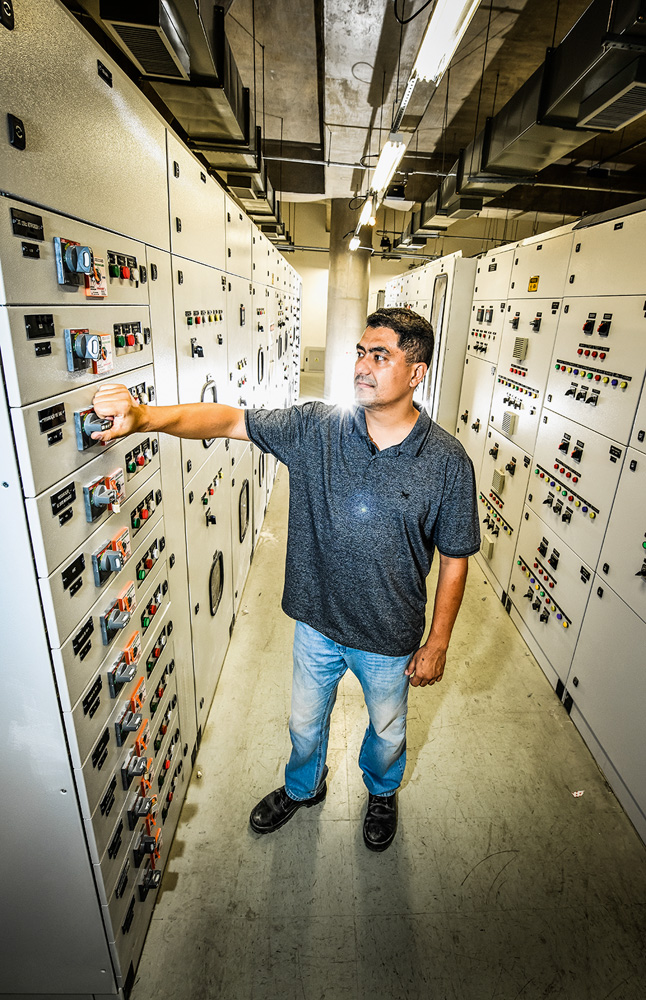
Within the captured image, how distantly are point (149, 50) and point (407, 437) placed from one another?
1.93 metres

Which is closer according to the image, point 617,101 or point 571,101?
point 617,101

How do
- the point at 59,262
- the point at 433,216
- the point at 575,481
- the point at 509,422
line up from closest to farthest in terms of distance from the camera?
the point at 59,262, the point at 575,481, the point at 509,422, the point at 433,216

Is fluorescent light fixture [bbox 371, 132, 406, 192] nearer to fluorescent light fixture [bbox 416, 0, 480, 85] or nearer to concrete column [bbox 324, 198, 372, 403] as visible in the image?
fluorescent light fixture [bbox 416, 0, 480, 85]

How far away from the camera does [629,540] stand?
2.44 metres

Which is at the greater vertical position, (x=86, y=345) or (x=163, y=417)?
(x=86, y=345)

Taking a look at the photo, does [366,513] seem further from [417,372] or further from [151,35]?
[151,35]

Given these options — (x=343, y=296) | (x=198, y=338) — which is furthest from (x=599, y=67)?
(x=343, y=296)

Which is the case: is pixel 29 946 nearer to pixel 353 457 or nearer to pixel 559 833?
pixel 353 457

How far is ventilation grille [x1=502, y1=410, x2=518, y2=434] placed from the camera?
3922 millimetres

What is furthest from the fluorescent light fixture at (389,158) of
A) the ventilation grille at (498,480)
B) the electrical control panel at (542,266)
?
the ventilation grille at (498,480)

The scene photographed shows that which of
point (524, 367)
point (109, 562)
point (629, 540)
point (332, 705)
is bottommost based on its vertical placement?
point (332, 705)

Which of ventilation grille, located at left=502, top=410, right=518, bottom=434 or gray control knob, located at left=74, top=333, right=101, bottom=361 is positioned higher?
gray control knob, located at left=74, top=333, right=101, bottom=361

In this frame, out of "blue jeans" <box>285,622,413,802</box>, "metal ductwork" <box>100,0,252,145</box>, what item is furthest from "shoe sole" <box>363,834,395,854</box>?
"metal ductwork" <box>100,0,252,145</box>

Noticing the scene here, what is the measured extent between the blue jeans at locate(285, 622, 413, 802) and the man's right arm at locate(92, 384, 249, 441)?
0.81 metres
